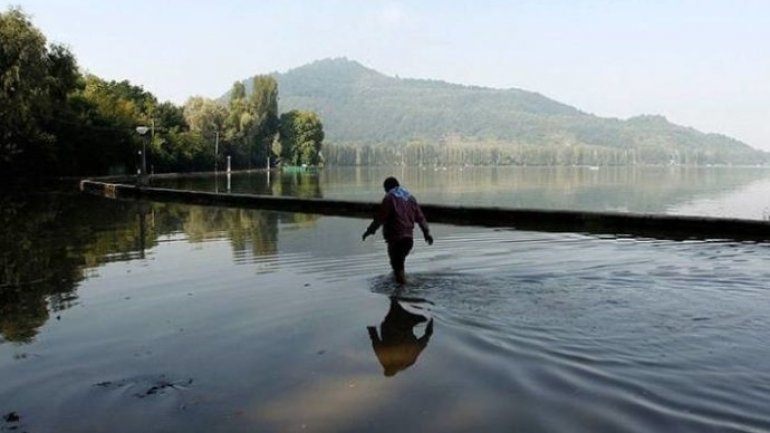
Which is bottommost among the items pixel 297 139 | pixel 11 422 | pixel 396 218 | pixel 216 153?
pixel 11 422

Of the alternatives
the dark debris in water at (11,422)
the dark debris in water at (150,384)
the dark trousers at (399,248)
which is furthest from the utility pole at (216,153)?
the dark debris in water at (11,422)

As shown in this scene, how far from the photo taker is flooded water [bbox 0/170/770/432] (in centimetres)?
515

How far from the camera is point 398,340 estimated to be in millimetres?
7312

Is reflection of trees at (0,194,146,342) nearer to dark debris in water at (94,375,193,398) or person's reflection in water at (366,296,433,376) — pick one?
dark debris in water at (94,375,193,398)

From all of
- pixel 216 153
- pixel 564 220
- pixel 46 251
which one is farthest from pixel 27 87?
pixel 216 153

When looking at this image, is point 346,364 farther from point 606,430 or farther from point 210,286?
point 210,286

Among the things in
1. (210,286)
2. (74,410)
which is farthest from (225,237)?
(74,410)

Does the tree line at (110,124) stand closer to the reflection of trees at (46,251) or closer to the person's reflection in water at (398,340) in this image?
the reflection of trees at (46,251)

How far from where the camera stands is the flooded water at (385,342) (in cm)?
515

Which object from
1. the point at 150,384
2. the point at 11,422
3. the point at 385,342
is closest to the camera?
the point at 11,422

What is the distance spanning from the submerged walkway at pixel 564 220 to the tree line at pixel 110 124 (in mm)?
25669

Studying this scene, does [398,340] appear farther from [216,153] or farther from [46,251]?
[216,153]

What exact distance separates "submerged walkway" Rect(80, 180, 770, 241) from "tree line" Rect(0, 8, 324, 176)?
25.7 metres

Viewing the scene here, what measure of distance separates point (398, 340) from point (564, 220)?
14.6m
